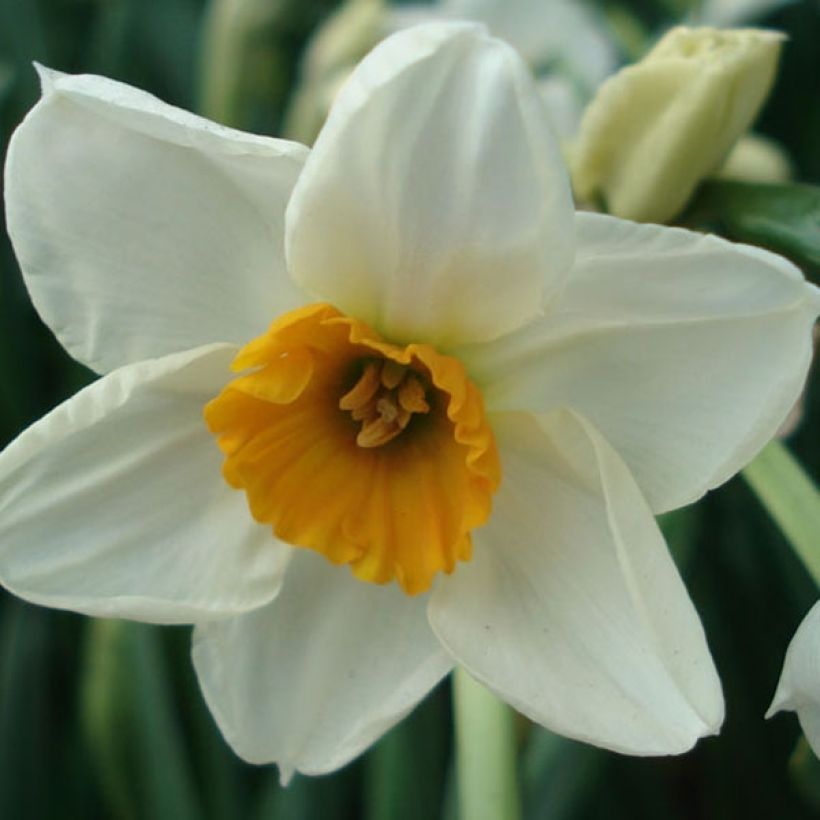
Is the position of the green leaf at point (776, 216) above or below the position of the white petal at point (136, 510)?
above

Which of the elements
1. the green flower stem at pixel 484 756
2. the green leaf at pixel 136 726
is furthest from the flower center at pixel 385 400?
the green leaf at pixel 136 726

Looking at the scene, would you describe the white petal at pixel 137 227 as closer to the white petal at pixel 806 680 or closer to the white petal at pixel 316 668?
the white petal at pixel 316 668

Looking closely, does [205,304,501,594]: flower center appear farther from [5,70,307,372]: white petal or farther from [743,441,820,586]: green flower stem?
[743,441,820,586]: green flower stem

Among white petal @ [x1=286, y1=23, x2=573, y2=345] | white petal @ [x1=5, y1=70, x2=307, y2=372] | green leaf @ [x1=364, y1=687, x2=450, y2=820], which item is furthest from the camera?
green leaf @ [x1=364, y1=687, x2=450, y2=820]

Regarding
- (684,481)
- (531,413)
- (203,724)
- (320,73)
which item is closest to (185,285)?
(531,413)

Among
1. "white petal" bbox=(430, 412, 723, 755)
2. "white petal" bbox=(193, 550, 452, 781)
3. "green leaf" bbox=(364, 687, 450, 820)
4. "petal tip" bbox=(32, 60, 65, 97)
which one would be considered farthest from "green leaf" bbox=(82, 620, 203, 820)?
"petal tip" bbox=(32, 60, 65, 97)

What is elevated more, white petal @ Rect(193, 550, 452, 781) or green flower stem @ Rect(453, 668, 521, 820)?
white petal @ Rect(193, 550, 452, 781)

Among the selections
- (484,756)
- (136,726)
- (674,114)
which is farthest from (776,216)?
(136,726)
